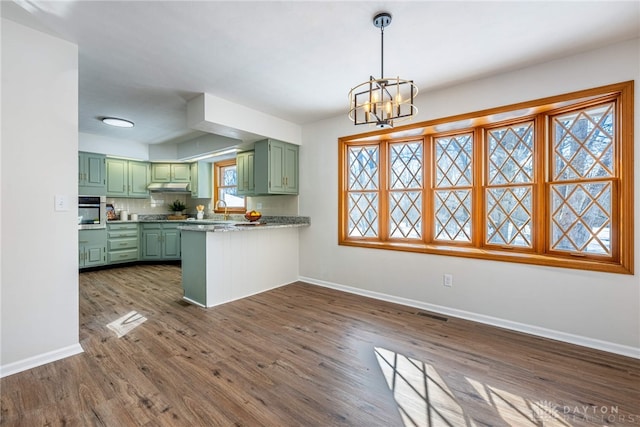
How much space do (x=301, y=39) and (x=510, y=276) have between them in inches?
114

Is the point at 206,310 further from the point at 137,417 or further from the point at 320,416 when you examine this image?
the point at 320,416

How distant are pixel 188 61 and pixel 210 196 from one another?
161 inches

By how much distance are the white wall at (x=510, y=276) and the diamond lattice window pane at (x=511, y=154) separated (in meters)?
0.39

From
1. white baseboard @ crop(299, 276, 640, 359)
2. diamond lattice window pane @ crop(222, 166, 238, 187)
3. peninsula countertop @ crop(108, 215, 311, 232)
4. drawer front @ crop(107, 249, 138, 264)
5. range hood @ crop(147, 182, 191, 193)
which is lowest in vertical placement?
white baseboard @ crop(299, 276, 640, 359)

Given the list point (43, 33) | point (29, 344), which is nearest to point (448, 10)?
point (43, 33)

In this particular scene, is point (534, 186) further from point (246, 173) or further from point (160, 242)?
point (160, 242)

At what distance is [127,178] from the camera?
5.75 meters

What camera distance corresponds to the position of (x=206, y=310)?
323 centimetres

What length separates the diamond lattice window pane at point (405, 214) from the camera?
3.62 meters

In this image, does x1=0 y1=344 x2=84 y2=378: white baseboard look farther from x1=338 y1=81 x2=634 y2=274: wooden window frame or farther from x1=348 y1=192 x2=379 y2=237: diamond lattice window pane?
x1=348 y1=192 x2=379 y2=237: diamond lattice window pane

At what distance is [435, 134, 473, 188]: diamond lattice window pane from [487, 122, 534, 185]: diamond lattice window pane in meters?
0.22

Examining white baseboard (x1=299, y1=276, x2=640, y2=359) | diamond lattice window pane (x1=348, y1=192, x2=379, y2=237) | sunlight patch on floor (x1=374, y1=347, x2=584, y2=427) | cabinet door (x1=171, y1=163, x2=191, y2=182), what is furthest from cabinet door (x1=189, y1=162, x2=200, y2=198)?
sunlight patch on floor (x1=374, y1=347, x2=584, y2=427)

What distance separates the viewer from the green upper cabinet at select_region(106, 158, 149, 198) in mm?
5516

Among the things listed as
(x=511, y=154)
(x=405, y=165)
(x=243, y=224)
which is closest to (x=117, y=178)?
(x=243, y=224)
